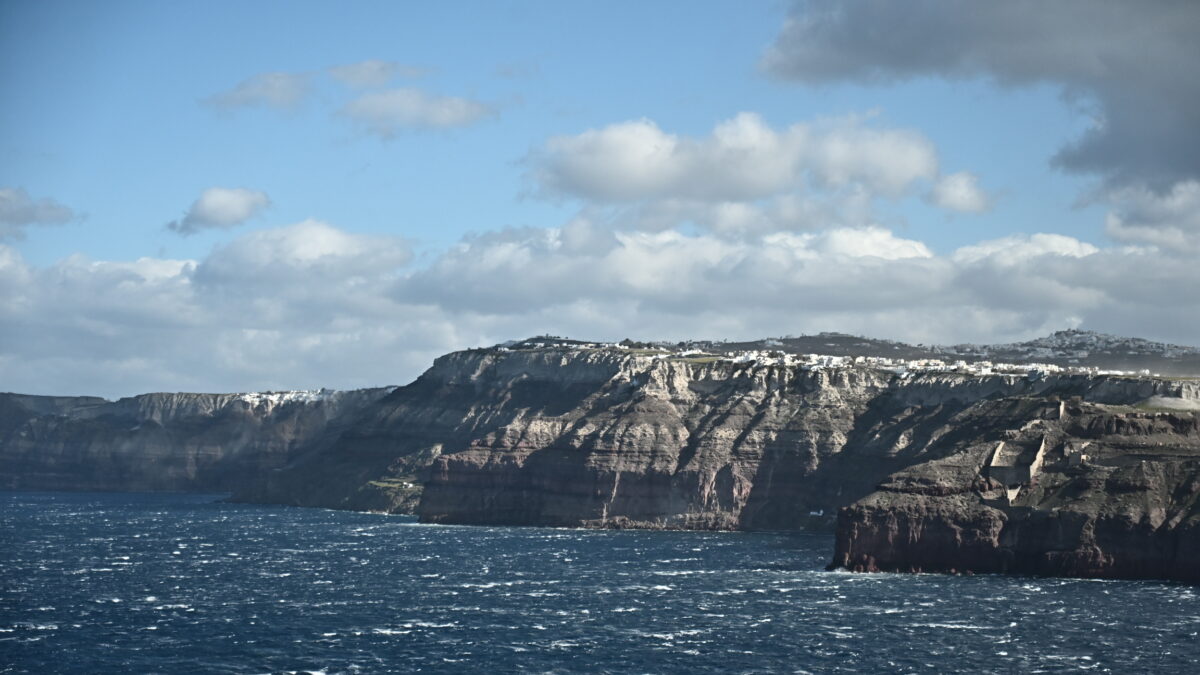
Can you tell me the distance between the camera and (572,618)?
Answer: 13212cm

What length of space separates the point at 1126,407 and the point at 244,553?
109606mm

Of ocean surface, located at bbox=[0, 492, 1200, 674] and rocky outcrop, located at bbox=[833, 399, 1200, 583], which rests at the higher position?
rocky outcrop, located at bbox=[833, 399, 1200, 583]

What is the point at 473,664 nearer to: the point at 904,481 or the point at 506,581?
the point at 506,581

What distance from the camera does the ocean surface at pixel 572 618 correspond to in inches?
4395

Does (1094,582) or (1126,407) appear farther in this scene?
(1126,407)

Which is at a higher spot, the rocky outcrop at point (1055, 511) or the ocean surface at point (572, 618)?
the rocky outcrop at point (1055, 511)

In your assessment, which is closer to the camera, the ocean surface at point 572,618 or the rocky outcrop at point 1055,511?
the ocean surface at point 572,618

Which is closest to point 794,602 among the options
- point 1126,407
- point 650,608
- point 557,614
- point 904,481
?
point 650,608

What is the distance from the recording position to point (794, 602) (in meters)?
139

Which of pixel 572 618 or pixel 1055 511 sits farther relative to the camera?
pixel 1055 511

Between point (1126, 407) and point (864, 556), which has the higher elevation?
point (1126, 407)

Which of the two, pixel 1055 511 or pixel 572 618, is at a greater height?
pixel 1055 511

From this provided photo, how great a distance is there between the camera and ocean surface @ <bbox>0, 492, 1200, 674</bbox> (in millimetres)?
111625

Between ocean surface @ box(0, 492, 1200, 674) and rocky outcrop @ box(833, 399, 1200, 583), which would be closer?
ocean surface @ box(0, 492, 1200, 674)
